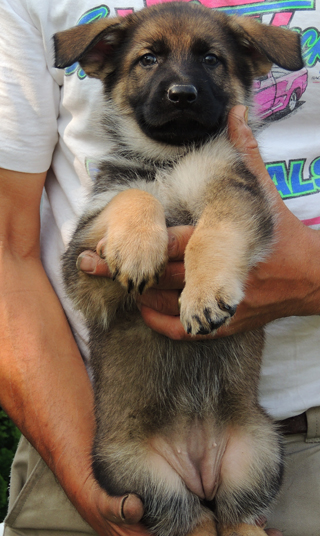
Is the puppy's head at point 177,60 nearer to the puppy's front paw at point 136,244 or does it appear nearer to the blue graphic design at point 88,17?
the blue graphic design at point 88,17

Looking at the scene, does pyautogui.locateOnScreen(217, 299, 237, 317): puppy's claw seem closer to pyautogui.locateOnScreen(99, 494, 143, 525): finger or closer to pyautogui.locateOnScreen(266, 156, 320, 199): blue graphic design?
pyautogui.locateOnScreen(99, 494, 143, 525): finger

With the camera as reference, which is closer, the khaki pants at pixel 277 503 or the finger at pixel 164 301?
the finger at pixel 164 301

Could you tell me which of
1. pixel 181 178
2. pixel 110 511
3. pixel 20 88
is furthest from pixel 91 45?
pixel 110 511

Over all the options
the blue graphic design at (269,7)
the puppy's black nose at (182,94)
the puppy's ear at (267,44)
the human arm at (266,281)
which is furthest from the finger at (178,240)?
the blue graphic design at (269,7)

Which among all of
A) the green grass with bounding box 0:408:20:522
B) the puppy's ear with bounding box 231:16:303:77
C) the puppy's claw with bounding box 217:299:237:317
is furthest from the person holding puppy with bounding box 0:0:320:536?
the green grass with bounding box 0:408:20:522

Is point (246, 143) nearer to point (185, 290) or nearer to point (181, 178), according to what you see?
point (181, 178)

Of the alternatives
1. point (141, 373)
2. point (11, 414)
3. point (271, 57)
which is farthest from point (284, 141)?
point (11, 414)
